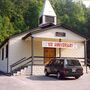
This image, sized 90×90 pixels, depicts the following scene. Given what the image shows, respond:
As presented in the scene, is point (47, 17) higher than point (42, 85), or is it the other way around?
point (47, 17)

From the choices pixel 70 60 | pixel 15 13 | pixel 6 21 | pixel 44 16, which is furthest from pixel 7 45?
pixel 15 13

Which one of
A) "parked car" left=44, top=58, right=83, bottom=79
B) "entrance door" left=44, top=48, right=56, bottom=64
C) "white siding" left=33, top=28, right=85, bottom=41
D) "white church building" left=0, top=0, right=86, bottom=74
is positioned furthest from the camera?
"entrance door" left=44, top=48, right=56, bottom=64

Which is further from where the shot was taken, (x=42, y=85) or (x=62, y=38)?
(x=62, y=38)

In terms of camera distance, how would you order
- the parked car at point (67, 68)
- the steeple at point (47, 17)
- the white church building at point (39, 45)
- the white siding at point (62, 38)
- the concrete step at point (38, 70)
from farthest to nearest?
the steeple at point (47, 17), the white siding at point (62, 38), the white church building at point (39, 45), the concrete step at point (38, 70), the parked car at point (67, 68)

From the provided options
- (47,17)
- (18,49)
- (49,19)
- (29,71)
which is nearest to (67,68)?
(29,71)

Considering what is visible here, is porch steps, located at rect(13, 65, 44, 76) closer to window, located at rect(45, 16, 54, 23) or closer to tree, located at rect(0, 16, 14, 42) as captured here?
window, located at rect(45, 16, 54, 23)

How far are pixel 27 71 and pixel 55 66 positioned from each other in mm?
4204

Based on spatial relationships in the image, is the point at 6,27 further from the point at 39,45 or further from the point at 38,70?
the point at 38,70

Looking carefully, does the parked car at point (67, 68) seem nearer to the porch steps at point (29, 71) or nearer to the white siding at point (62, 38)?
the porch steps at point (29, 71)

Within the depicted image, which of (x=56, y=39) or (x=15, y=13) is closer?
(x=56, y=39)

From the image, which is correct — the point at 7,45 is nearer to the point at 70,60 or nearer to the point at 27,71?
the point at 27,71

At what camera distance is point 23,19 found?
57438 mm

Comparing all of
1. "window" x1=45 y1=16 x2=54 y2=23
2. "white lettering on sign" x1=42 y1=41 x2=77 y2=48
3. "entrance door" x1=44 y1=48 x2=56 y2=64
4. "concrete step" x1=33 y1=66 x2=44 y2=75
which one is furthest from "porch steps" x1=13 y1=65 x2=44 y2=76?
"window" x1=45 y1=16 x2=54 y2=23

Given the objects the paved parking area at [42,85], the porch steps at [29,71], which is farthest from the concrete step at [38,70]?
the paved parking area at [42,85]
